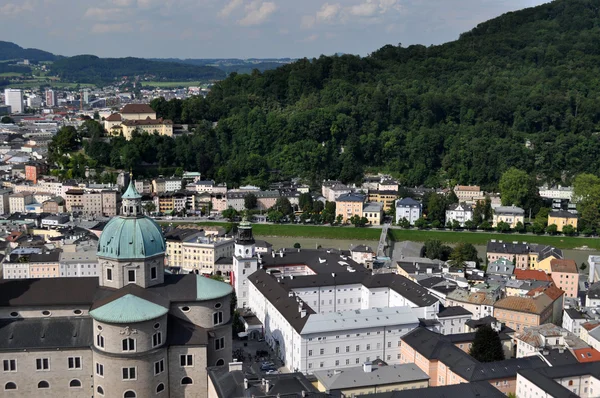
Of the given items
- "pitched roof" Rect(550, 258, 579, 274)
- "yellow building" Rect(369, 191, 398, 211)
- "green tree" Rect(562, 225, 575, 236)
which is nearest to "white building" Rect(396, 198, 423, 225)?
"yellow building" Rect(369, 191, 398, 211)

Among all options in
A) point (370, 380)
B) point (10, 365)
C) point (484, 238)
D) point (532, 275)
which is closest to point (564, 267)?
point (532, 275)

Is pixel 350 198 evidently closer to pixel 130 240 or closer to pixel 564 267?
pixel 564 267

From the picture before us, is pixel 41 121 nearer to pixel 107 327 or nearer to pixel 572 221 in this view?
pixel 572 221

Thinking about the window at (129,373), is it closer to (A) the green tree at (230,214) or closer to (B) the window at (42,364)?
(B) the window at (42,364)

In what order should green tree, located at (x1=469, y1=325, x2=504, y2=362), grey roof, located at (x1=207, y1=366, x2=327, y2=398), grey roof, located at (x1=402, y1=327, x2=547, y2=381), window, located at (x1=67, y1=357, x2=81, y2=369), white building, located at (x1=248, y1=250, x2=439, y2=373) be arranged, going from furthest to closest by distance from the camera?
1. white building, located at (x1=248, y1=250, x2=439, y2=373)
2. green tree, located at (x1=469, y1=325, x2=504, y2=362)
3. grey roof, located at (x1=402, y1=327, x2=547, y2=381)
4. window, located at (x1=67, y1=357, x2=81, y2=369)
5. grey roof, located at (x1=207, y1=366, x2=327, y2=398)

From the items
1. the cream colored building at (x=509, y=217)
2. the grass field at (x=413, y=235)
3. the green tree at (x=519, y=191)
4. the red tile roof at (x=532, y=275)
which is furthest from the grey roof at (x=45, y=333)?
the green tree at (x=519, y=191)

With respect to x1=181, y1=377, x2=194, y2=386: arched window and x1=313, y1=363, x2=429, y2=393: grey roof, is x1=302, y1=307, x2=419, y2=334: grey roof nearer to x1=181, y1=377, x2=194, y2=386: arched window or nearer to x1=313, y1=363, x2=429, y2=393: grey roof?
x1=313, y1=363, x2=429, y2=393: grey roof
